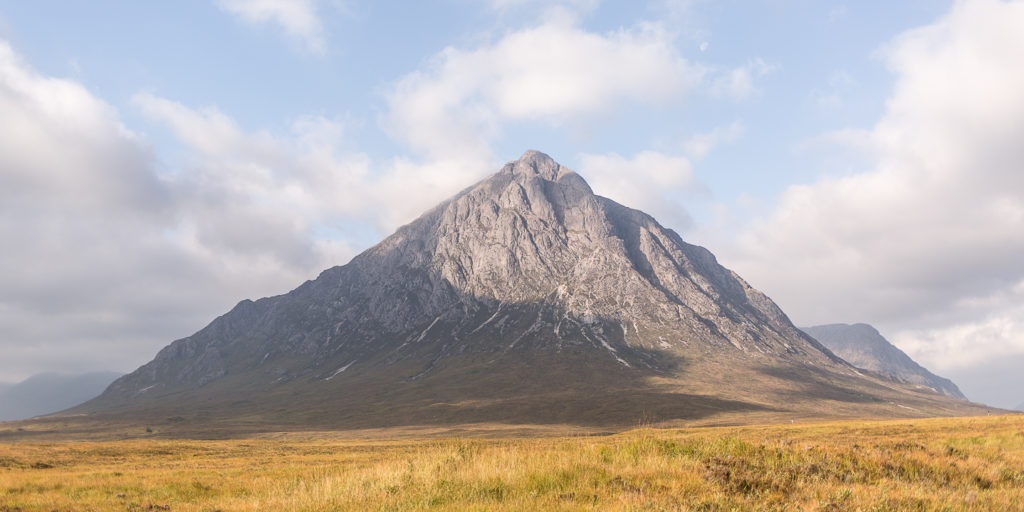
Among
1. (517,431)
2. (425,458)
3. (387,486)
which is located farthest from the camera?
(517,431)

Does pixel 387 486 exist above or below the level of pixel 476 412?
above

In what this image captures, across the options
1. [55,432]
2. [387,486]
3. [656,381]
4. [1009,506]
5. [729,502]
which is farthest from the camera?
[656,381]

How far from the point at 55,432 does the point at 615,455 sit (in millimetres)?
202935

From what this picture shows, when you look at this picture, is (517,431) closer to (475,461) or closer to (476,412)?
(476,412)

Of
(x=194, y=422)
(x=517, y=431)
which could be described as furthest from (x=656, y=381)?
(x=194, y=422)

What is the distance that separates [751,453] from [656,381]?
650ft

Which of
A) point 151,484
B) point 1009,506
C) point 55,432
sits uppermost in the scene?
point 1009,506

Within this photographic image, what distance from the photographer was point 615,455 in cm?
1210

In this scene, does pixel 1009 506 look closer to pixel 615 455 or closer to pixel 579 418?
pixel 615 455

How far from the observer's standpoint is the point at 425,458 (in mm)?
13117

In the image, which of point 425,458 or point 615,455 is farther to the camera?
point 425,458

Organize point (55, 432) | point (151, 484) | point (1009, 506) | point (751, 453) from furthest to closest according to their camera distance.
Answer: point (55, 432) → point (151, 484) → point (751, 453) → point (1009, 506)

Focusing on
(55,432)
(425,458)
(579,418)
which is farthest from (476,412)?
(425,458)

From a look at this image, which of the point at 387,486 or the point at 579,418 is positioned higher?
the point at 387,486
